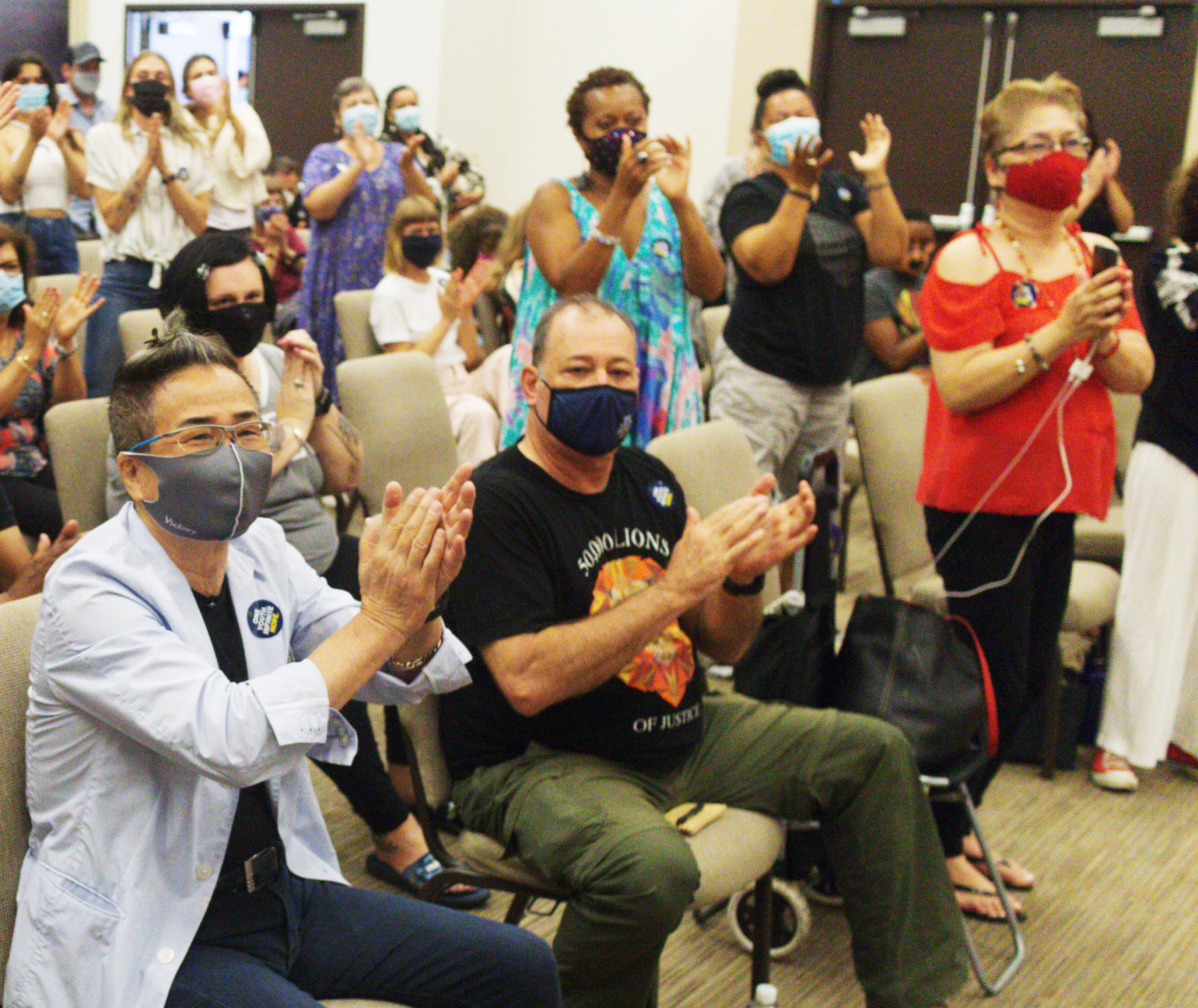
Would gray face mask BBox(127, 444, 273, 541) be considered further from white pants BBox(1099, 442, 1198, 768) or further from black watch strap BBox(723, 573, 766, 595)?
white pants BBox(1099, 442, 1198, 768)

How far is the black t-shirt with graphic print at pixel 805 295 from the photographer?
3.40m

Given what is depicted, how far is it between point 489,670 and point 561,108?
20.7 feet

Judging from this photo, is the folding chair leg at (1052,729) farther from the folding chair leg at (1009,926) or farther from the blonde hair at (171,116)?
the blonde hair at (171,116)

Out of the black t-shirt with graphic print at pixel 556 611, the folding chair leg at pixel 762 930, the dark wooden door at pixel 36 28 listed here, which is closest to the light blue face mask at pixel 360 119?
the black t-shirt with graphic print at pixel 556 611

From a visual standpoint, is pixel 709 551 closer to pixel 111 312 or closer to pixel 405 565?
pixel 405 565

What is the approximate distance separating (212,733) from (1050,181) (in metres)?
1.90

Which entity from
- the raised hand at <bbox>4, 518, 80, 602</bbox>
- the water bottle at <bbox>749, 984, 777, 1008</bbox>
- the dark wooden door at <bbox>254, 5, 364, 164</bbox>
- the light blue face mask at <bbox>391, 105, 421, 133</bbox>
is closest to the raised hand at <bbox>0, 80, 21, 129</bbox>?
the raised hand at <bbox>4, 518, 80, 602</bbox>

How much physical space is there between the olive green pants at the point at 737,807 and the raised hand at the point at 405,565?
21.8 inches

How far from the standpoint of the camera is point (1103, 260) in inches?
104

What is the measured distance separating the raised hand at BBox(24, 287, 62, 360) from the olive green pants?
61.9 inches

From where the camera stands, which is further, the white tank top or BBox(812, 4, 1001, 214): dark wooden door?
BBox(812, 4, 1001, 214): dark wooden door

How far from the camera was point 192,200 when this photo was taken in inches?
193

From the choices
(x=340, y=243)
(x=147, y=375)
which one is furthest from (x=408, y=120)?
(x=147, y=375)

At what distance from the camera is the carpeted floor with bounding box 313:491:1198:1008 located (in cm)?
248
